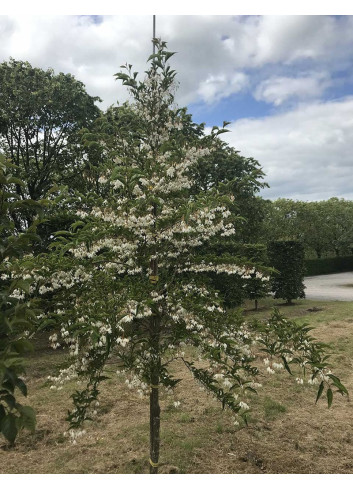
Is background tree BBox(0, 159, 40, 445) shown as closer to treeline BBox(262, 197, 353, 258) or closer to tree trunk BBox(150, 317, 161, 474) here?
tree trunk BBox(150, 317, 161, 474)

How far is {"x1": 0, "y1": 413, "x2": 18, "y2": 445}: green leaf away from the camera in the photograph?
1.61 m

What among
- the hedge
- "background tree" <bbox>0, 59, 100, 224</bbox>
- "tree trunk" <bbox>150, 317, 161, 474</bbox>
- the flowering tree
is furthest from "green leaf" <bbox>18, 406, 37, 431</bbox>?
the hedge

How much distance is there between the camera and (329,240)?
51281 mm

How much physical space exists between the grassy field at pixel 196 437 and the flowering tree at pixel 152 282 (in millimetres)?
907

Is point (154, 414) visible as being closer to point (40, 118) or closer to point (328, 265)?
point (40, 118)

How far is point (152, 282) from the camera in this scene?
4.29 metres

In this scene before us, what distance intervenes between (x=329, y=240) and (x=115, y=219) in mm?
52469

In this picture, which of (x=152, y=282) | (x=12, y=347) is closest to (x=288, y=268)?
(x=152, y=282)

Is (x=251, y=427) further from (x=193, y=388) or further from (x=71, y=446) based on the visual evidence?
(x=71, y=446)

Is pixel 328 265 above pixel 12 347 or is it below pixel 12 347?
below

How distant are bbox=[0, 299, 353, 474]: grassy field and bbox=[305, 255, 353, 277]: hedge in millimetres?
37494

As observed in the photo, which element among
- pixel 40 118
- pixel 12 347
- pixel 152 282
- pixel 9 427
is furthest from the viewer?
pixel 40 118

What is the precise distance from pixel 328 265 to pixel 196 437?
144 feet

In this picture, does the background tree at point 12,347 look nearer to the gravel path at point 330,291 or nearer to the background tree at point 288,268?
the background tree at point 288,268
